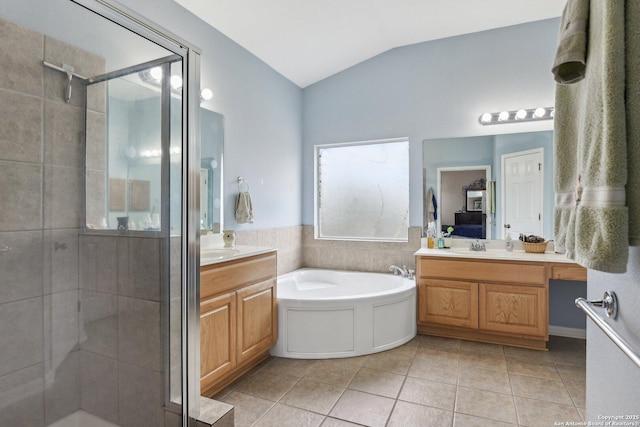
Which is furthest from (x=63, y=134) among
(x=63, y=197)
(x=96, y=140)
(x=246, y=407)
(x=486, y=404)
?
(x=486, y=404)

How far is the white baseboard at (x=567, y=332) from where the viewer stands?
3.14m

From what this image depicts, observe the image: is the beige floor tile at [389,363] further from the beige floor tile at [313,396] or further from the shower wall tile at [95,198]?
the shower wall tile at [95,198]

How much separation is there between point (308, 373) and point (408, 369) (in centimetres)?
75

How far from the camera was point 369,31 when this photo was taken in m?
3.34

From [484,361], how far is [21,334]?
2908 mm

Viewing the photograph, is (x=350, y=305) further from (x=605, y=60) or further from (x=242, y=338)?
(x=605, y=60)

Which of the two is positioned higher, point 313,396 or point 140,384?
point 140,384

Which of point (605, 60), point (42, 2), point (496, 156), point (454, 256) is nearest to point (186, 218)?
point (42, 2)

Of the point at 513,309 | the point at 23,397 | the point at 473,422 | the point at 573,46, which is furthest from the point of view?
the point at 513,309

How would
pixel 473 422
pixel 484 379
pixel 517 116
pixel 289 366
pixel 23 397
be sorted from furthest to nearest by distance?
pixel 517 116, pixel 289 366, pixel 484 379, pixel 473 422, pixel 23 397

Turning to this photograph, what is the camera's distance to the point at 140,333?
147 centimetres

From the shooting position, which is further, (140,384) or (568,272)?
(568,272)

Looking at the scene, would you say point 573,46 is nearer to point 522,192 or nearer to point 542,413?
point 542,413

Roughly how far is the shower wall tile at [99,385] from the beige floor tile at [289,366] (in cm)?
122
